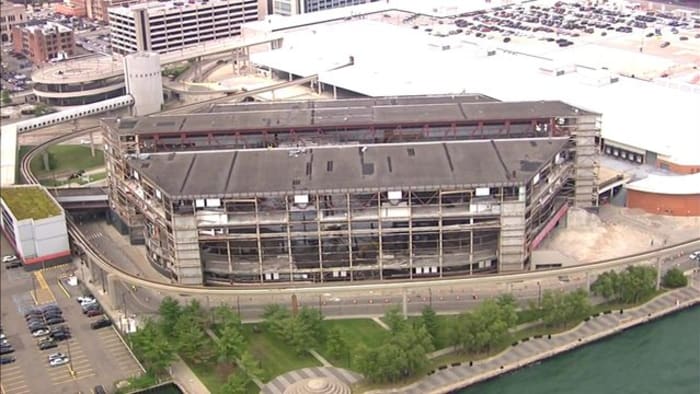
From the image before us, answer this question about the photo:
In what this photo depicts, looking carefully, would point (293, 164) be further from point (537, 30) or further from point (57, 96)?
point (537, 30)

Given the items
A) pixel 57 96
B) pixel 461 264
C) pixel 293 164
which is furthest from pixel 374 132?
pixel 57 96

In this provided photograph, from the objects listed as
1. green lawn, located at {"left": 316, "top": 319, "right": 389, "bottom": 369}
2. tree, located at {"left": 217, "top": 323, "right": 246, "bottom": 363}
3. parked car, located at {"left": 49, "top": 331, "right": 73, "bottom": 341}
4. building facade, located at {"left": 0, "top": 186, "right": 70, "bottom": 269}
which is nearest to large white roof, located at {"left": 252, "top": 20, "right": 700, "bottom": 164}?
green lawn, located at {"left": 316, "top": 319, "right": 389, "bottom": 369}

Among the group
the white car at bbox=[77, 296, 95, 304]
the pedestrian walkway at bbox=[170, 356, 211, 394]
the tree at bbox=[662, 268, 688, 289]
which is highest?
the tree at bbox=[662, 268, 688, 289]

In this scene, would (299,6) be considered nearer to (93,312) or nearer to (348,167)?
(348,167)

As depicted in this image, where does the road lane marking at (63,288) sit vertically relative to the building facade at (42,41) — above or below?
below

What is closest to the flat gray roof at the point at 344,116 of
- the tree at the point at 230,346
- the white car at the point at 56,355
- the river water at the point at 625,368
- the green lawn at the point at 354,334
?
the green lawn at the point at 354,334

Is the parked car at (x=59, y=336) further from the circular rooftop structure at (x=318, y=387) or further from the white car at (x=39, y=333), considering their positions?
the circular rooftop structure at (x=318, y=387)

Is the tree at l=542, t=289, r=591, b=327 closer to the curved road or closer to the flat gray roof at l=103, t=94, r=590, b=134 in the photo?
the curved road
